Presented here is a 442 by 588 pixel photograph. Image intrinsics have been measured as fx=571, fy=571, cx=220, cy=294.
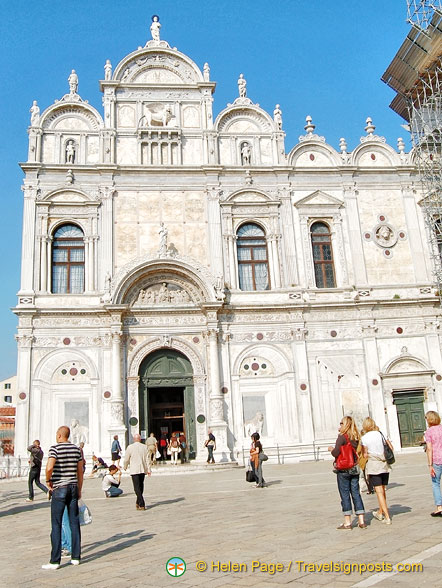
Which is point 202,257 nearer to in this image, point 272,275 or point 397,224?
point 272,275

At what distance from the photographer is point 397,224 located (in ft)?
82.8

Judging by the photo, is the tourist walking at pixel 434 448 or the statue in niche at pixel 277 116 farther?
the statue in niche at pixel 277 116

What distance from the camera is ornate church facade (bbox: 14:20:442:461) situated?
2186 cm

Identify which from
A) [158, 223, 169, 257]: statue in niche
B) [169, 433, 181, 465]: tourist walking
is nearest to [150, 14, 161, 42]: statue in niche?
[158, 223, 169, 257]: statue in niche

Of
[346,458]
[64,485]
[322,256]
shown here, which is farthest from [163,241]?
[64,485]

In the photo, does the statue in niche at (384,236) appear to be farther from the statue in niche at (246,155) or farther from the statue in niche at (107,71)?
the statue in niche at (107,71)

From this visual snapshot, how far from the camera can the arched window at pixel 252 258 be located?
23.9 meters

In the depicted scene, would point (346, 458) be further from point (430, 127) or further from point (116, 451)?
point (430, 127)

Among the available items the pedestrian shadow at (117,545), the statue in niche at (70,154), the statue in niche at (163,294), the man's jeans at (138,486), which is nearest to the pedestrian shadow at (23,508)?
the man's jeans at (138,486)

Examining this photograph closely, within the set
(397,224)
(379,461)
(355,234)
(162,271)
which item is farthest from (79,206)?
(379,461)

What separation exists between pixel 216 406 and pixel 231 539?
46.5ft

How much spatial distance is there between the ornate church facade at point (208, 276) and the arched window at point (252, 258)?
0.20 feet

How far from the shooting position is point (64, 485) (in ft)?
21.9

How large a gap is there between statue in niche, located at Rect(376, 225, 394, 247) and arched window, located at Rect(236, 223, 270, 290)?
16.5 ft
